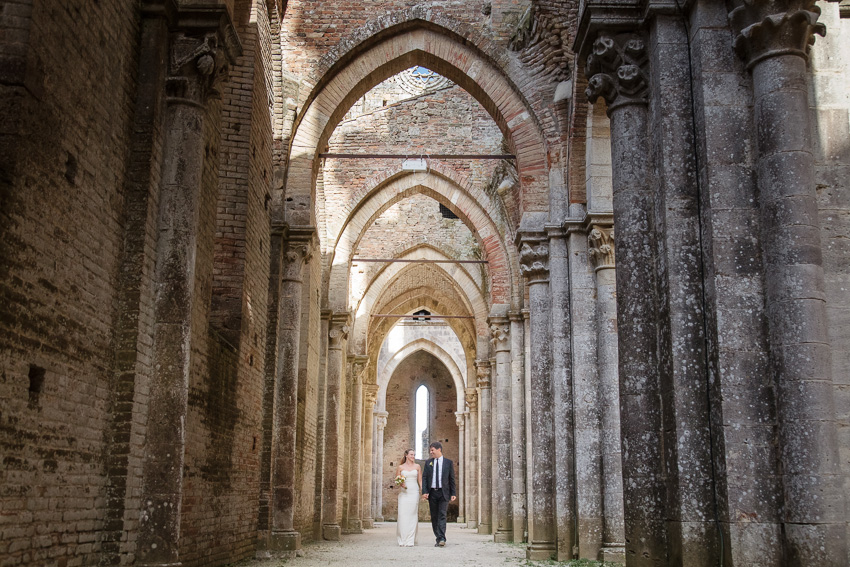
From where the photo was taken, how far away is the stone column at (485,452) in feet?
76.2

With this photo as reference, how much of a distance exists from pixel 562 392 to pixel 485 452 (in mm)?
11896

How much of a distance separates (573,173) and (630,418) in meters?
6.48

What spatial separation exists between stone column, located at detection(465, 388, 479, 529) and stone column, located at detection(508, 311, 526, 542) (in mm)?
11322

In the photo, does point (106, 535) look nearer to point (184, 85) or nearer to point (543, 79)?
point (184, 85)

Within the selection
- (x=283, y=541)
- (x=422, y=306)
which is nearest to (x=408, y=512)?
(x=283, y=541)

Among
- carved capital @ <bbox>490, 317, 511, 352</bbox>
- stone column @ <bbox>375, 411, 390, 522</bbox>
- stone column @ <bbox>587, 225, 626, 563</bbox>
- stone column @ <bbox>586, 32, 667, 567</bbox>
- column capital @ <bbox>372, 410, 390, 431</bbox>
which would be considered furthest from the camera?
column capital @ <bbox>372, 410, 390, 431</bbox>

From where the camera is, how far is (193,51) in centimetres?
725

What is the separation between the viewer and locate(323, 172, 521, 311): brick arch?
63.4ft

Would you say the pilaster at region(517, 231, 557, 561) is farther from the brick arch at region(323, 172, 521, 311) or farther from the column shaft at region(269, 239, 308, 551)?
the brick arch at region(323, 172, 521, 311)

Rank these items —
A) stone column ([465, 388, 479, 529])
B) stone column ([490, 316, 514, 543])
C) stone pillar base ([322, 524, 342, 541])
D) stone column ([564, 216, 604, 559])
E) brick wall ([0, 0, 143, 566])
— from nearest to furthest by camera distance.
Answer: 1. brick wall ([0, 0, 143, 566])
2. stone column ([564, 216, 604, 559])
3. stone pillar base ([322, 524, 342, 541])
4. stone column ([490, 316, 514, 543])
5. stone column ([465, 388, 479, 529])

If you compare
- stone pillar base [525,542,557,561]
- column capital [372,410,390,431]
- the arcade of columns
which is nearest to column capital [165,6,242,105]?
the arcade of columns

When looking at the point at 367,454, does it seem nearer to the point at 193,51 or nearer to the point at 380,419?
the point at 380,419

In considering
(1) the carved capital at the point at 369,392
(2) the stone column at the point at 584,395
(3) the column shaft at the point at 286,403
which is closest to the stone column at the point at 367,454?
(1) the carved capital at the point at 369,392

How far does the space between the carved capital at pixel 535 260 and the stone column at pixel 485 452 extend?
10695mm
